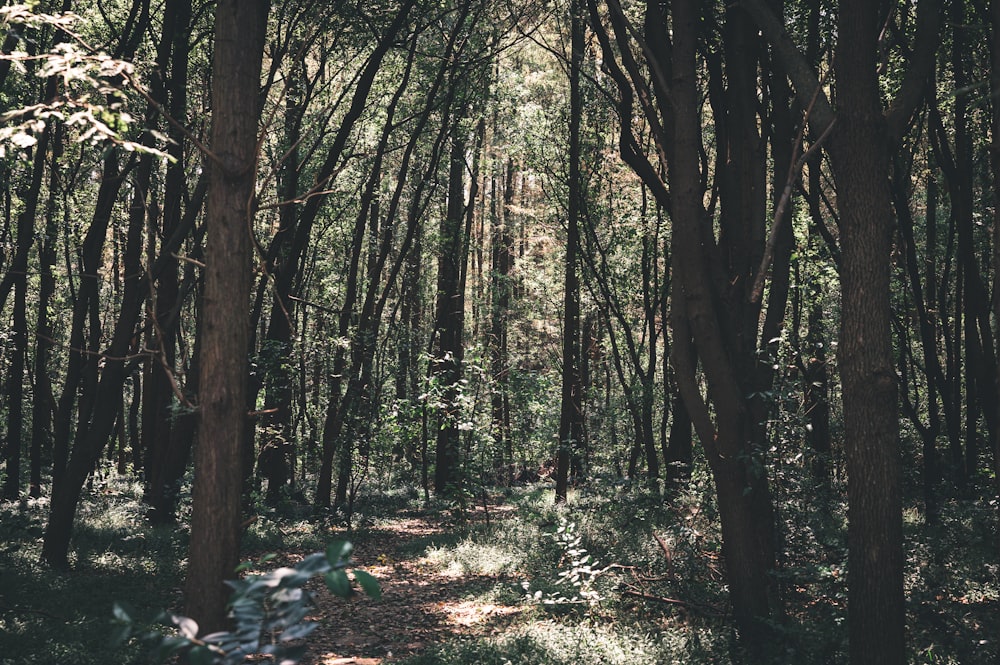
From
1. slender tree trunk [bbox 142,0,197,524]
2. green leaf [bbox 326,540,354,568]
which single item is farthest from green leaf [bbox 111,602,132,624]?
slender tree trunk [bbox 142,0,197,524]

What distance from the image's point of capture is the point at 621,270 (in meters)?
20.8

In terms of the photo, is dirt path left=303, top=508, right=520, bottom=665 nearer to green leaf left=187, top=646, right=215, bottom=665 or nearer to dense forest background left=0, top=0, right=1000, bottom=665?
dense forest background left=0, top=0, right=1000, bottom=665

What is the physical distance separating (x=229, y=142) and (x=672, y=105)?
153 inches

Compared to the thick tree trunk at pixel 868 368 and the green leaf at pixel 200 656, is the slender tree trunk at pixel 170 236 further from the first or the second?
the green leaf at pixel 200 656

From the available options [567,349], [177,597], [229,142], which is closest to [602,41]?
[229,142]

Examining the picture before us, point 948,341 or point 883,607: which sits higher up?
point 948,341

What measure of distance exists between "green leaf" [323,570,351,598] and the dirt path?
16.6 ft

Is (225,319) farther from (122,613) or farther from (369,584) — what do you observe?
(369,584)

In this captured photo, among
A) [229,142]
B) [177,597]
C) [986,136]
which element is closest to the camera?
[229,142]

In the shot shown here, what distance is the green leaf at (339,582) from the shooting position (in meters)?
1.74

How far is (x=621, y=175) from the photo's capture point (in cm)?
2016

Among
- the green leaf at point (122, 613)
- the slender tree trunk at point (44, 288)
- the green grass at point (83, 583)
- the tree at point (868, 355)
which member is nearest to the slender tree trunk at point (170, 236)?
the green grass at point (83, 583)

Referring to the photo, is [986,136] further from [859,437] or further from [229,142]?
[229,142]

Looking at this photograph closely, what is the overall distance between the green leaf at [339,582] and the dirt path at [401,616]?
507 centimetres
